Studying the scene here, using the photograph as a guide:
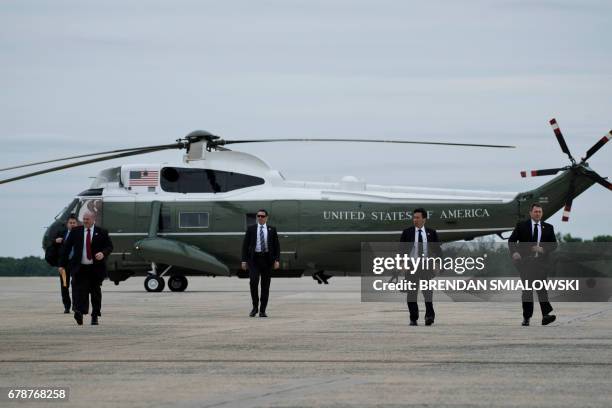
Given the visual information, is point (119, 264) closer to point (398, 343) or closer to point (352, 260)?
point (352, 260)

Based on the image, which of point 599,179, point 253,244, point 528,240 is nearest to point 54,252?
point 253,244

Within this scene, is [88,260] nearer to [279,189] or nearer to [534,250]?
[534,250]

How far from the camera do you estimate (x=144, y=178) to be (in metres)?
34.8

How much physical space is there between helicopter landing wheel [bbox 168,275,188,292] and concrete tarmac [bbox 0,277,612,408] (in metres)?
13.3

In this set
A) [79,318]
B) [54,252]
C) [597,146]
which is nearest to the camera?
[79,318]

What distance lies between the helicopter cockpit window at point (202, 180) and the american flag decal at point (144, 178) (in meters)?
0.23

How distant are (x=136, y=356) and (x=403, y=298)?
15.5 meters

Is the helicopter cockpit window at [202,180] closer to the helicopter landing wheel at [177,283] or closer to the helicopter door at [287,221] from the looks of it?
the helicopter door at [287,221]

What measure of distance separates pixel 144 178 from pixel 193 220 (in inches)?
71.8

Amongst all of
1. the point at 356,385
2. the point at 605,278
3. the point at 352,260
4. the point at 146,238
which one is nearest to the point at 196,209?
the point at 146,238

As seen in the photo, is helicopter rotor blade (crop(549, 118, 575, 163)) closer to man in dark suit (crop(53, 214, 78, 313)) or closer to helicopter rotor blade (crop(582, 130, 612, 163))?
helicopter rotor blade (crop(582, 130, 612, 163))

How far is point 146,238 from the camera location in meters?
34.8

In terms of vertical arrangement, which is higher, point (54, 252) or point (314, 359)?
point (54, 252)

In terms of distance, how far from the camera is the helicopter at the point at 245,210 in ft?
108
